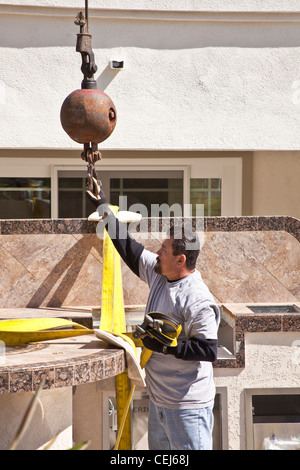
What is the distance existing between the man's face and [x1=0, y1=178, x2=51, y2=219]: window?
573 centimetres

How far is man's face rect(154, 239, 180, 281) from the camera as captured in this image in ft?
13.4

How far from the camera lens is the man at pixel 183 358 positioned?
12.8 feet

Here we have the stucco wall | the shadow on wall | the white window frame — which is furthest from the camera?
the white window frame

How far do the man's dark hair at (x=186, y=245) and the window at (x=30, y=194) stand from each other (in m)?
5.74

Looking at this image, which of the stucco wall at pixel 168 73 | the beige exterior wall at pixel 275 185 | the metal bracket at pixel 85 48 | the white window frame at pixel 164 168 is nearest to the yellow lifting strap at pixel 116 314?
the metal bracket at pixel 85 48

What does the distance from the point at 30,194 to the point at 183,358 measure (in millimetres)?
6309

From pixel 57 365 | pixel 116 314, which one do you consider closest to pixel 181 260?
pixel 57 365

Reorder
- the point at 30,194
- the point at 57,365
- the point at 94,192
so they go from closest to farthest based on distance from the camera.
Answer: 1. the point at 57,365
2. the point at 94,192
3. the point at 30,194

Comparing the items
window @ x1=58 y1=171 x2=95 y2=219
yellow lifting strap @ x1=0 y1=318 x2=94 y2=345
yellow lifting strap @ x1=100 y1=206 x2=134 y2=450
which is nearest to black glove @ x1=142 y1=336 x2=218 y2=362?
yellow lifting strap @ x1=100 y1=206 x2=134 y2=450

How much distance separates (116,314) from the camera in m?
5.59

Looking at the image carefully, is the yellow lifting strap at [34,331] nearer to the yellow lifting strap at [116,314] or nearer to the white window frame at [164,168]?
the yellow lifting strap at [116,314]

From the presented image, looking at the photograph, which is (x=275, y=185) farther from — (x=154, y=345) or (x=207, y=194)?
(x=154, y=345)

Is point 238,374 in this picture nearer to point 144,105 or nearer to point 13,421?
point 13,421

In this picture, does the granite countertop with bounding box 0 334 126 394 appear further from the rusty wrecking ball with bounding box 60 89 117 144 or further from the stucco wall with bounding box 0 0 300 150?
the stucco wall with bounding box 0 0 300 150
